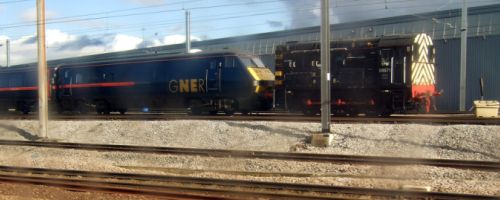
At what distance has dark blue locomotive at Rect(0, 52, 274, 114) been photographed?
2355cm

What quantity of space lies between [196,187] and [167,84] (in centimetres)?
1506

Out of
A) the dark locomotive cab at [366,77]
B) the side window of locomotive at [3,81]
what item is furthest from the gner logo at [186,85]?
the side window of locomotive at [3,81]

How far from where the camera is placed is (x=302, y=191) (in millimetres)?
10188

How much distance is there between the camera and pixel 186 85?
2477cm

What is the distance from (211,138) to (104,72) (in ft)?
36.8

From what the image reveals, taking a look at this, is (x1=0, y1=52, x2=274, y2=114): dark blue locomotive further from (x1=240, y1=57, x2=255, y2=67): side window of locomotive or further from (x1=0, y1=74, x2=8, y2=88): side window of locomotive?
(x1=0, y1=74, x2=8, y2=88): side window of locomotive

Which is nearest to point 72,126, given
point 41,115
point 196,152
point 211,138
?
point 41,115

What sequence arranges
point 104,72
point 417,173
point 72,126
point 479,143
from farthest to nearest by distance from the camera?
point 104,72, point 72,126, point 479,143, point 417,173

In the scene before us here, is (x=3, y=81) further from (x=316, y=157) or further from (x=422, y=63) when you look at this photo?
(x=316, y=157)

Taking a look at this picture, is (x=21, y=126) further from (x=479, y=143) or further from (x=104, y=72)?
(x=479, y=143)

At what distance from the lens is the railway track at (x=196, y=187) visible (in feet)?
31.2

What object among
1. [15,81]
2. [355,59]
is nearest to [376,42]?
[355,59]

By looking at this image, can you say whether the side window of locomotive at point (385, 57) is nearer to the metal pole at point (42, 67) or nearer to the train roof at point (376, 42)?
the train roof at point (376, 42)

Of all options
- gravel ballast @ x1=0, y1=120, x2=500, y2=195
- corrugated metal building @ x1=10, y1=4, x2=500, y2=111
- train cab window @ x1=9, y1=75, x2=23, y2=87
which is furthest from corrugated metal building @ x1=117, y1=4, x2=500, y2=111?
gravel ballast @ x1=0, y1=120, x2=500, y2=195
